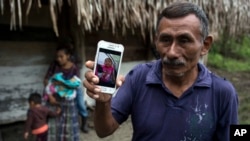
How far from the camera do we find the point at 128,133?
5.73 m

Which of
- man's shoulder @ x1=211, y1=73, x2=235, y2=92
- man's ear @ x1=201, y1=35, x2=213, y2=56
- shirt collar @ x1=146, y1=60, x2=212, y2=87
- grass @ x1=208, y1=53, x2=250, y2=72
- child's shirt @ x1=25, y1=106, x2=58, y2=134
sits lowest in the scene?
grass @ x1=208, y1=53, x2=250, y2=72

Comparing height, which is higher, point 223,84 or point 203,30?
point 203,30

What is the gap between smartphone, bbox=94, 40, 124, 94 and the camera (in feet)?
4.72

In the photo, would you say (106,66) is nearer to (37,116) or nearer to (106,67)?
(106,67)

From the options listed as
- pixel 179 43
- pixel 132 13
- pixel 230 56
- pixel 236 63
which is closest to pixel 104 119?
pixel 179 43

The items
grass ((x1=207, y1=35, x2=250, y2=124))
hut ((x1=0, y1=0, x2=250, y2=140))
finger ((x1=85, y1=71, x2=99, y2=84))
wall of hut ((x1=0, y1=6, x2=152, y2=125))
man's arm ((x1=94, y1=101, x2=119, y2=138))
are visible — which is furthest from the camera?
grass ((x1=207, y1=35, x2=250, y2=124))

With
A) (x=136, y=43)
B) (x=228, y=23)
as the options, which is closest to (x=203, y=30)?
(x=136, y=43)

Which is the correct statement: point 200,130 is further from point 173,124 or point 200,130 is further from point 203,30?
point 203,30

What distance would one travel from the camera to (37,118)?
13.9 ft

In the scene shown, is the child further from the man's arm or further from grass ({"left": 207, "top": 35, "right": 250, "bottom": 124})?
grass ({"left": 207, "top": 35, "right": 250, "bottom": 124})

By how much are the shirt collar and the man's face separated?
7 centimetres

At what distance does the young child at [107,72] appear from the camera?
4.73 feet

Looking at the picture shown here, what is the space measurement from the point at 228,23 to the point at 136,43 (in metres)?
1.70

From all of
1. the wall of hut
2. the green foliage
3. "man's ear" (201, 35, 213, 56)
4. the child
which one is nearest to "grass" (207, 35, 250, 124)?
the green foliage
